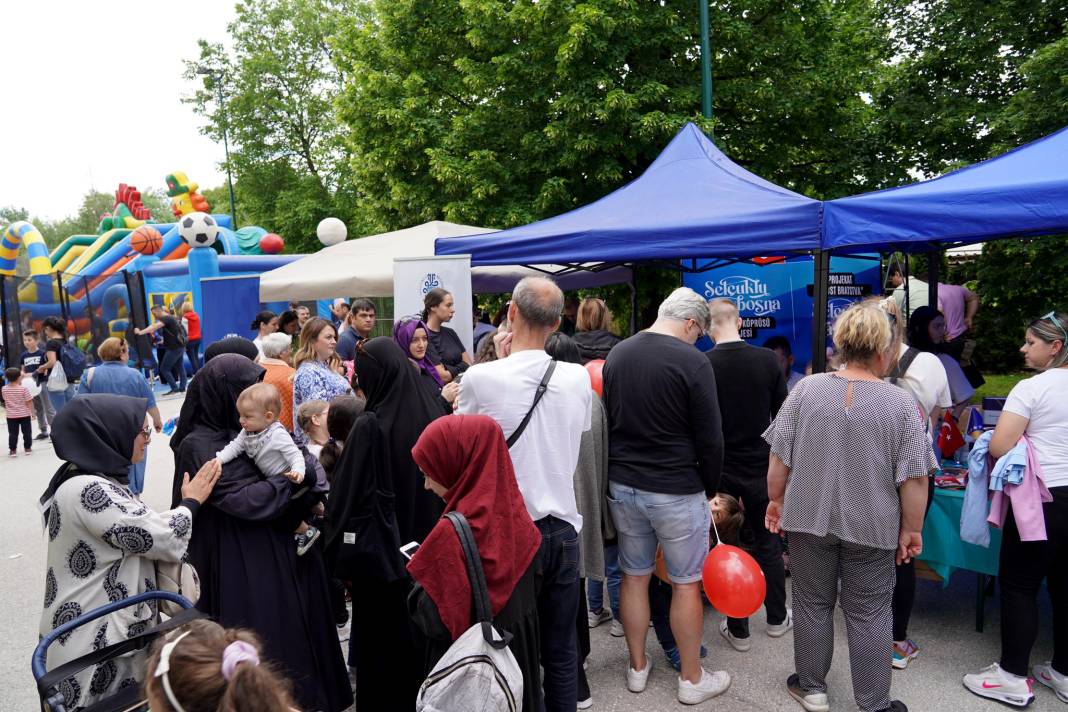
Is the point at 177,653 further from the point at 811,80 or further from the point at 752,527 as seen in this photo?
the point at 811,80

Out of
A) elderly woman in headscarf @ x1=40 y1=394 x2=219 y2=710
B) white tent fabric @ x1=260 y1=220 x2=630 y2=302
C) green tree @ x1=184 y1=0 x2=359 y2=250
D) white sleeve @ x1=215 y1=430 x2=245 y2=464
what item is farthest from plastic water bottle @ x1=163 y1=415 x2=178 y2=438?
green tree @ x1=184 y1=0 x2=359 y2=250

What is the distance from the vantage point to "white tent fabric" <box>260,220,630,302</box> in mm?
7852

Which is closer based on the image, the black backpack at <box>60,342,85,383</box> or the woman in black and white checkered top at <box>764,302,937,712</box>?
the woman in black and white checkered top at <box>764,302,937,712</box>

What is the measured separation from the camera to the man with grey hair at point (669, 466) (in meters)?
3.23

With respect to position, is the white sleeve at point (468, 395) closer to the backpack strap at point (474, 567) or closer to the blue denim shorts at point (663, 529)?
the backpack strap at point (474, 567)

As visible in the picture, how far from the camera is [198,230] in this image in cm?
1697

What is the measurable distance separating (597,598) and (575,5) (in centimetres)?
969

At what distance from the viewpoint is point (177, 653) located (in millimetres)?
1536

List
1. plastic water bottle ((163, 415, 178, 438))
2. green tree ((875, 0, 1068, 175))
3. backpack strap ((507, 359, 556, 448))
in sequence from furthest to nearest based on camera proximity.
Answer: green tree ((875, 0, 1068, 175))
plastic water bottle ((163, 415, 178, 438))
backpack strap ((507, 359, 556, 448))

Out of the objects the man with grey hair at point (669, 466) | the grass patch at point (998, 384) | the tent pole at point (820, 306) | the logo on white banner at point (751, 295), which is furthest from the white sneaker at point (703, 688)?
the grass patch at point (998, 384)

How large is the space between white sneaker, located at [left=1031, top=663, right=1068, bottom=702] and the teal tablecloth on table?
461 millimetres

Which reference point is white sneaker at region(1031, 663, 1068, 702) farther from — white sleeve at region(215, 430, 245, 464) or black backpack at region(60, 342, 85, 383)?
black backpack at region(60, 342, 85, 383)

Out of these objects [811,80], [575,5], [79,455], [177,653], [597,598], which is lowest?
[597,598]

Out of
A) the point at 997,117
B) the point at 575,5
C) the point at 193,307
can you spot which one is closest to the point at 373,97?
the point at 575,5
